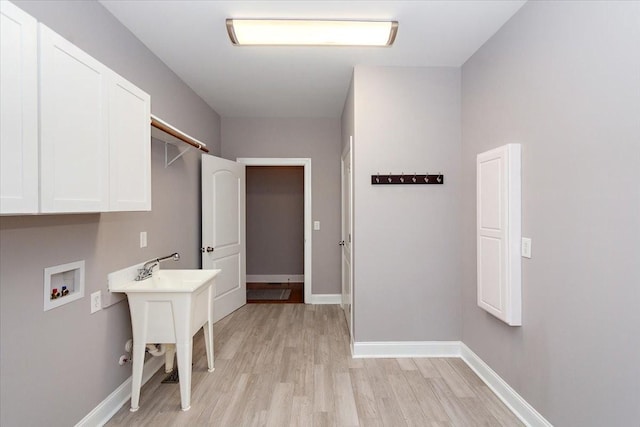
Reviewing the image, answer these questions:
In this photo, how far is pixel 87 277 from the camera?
1.92 metres

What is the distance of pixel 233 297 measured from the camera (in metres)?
4.15

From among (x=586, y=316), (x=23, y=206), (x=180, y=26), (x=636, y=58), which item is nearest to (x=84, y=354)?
(x=23, y=206)

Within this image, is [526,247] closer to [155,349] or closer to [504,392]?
[504,392]

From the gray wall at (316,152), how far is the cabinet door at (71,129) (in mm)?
2881

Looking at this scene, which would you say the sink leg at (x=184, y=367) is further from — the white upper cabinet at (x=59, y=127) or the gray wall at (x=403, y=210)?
the gray wall at (x=403, y=210)

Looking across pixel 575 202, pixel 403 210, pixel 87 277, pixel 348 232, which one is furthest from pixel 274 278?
pixel 575 202

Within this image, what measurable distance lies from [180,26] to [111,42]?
0.46 meters

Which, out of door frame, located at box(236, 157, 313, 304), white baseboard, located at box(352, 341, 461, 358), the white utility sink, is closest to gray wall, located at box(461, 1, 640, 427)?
white baseboard, located at box(352, 341, 461, 358)

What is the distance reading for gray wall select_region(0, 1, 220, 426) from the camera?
147 centimetres

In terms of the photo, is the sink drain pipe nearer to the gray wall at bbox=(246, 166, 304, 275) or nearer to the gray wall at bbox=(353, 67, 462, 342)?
the gray wall at bbox=(353, 67, 462, 342)

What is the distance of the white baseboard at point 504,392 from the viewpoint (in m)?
1.96

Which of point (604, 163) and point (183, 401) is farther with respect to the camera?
point (183, 401)

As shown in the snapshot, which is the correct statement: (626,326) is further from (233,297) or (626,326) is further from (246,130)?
(246,130)

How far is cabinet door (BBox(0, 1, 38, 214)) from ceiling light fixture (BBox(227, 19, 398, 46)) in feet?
4.13
